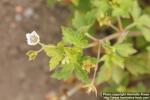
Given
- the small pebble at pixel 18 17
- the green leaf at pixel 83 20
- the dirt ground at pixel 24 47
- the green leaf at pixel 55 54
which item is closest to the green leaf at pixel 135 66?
the green leaf at pixel 83 20

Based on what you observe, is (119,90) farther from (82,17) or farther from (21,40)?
(21,40)

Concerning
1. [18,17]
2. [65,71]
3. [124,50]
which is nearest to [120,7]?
[124,50]

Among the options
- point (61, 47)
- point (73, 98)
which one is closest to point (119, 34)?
point (61, 47)

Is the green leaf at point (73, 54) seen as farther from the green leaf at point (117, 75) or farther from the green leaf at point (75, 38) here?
the green leaf at point (117, 75)

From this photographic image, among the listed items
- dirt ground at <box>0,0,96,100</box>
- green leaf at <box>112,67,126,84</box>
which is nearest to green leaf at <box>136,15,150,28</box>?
green leaf at <box>112,67,126,84</box>

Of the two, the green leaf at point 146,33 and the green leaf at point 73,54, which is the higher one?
the green leaf at point 73,54

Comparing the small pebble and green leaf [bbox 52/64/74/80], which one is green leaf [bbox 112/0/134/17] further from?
the small pebble
